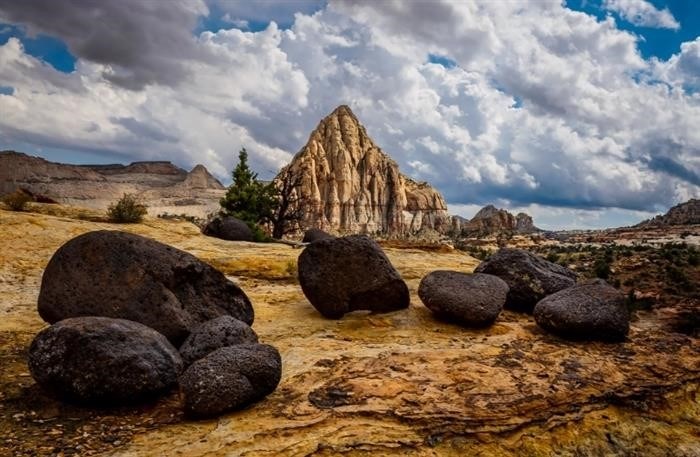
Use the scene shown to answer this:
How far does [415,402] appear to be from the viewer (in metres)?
8.78

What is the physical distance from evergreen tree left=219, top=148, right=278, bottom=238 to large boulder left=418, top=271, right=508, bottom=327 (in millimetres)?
31533

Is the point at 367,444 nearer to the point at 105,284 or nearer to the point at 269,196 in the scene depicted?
the point at 105,284

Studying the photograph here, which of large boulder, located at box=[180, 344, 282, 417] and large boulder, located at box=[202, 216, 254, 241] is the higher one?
large boulder, located at box=[202, 216, 254, 241]

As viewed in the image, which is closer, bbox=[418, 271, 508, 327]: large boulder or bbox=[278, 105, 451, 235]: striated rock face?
bbox=[418, 271, 508, 327]: large boulder

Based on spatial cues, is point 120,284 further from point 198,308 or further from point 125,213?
point 125,213

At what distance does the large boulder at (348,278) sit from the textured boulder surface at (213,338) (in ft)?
16.6

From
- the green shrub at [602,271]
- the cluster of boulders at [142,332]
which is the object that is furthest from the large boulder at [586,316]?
the green shrub at [602,271]

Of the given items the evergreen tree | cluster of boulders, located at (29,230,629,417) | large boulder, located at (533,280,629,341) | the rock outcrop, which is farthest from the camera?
the rock outcrop

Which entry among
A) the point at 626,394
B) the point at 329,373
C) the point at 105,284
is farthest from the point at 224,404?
the point at 626,394

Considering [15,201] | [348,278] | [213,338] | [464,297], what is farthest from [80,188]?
[213,338]

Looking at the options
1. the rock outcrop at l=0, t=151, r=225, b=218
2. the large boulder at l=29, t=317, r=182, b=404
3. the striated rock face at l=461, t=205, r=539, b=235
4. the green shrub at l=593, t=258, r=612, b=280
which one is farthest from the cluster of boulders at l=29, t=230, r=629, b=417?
→ the rock outcrop at l=0, t=151, r=225, b=218

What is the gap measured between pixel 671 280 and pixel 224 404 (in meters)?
39.2

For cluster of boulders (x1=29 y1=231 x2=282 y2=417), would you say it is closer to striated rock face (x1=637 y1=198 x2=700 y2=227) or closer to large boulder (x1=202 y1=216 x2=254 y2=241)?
large boulder (x1=202 y1=216 x2=254 y2=241)

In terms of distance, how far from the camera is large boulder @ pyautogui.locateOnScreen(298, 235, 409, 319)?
16.0 metres
